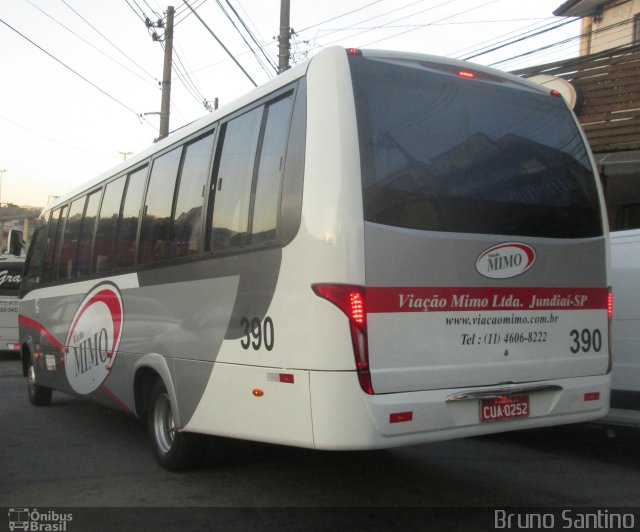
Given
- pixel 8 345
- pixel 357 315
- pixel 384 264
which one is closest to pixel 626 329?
pixel 384 264

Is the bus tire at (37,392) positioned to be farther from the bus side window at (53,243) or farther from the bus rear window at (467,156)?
the bus rear window at (467,156)

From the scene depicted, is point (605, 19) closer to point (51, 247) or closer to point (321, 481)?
point (51, 247)

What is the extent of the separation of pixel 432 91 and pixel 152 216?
118 inches

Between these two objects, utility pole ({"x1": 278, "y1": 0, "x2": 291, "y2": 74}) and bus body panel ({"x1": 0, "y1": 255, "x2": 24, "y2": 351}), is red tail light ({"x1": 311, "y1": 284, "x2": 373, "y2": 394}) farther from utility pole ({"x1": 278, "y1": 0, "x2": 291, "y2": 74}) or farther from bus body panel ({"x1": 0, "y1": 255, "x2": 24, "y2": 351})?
bus body panel ({"x1": 0, "y1": 255, "x2": 24, "y2": 351})

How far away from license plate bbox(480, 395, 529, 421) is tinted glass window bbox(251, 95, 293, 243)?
5.62 feet

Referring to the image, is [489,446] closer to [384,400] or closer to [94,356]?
[384,400]

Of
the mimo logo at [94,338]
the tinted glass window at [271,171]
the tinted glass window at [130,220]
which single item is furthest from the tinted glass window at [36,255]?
the tinted glass window at [271,171]

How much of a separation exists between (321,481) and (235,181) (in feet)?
8.24

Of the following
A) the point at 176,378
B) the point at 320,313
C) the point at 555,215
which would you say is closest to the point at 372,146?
the point at 320,313

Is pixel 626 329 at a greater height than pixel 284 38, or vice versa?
pixel 284 38

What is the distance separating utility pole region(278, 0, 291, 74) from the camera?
47.7ft

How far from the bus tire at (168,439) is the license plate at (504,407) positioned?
251cm

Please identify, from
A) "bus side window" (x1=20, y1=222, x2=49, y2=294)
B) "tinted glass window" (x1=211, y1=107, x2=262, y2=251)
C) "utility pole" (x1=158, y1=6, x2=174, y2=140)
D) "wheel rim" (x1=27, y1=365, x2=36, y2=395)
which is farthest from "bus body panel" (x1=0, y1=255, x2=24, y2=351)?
"tinted glass window" (x1=211, y1=107, x2=262, y2=251)

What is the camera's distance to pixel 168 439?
6.15 meters
